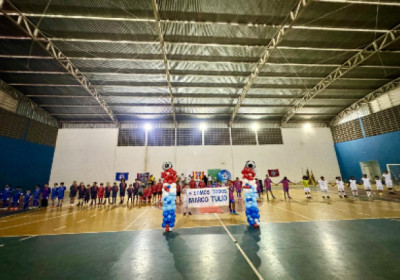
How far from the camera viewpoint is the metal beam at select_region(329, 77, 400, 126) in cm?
1873

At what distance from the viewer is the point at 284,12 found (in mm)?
11297

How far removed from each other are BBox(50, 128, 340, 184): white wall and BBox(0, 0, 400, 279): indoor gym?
0.65 ft

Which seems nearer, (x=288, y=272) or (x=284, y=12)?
(x=288, y=272)

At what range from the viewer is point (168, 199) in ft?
22.8

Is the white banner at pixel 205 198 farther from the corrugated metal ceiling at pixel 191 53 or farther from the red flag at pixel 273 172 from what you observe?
the red flag at pixel 273 172

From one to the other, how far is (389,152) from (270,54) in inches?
779

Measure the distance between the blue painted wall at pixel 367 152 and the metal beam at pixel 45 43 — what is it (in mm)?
Answer: 34794

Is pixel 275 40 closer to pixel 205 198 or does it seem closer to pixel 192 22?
pixel 192 22

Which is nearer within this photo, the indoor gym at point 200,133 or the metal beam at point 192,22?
the indoor gym at point 200,133

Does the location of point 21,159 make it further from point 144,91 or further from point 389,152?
point 389,152

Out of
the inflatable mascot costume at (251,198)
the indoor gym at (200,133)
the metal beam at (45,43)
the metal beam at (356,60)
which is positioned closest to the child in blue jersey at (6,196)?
the indoor gym at (200,133)

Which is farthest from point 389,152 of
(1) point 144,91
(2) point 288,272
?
(1) point 144,91

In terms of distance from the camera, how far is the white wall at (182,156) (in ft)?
72.8

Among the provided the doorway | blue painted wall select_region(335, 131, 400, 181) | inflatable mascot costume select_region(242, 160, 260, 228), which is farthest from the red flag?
inflatable mascot costume select_region(242, 160, 260, 228)
